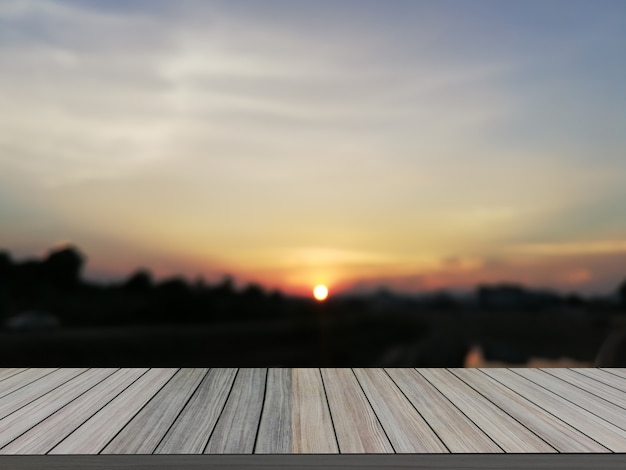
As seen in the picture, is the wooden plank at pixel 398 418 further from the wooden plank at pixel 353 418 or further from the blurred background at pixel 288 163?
the blurred background at pixel 288 163

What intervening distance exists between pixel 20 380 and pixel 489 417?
2039mm

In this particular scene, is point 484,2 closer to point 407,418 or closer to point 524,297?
point 524,297

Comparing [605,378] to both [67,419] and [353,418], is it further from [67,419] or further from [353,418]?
[67,419]

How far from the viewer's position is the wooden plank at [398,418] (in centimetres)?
185

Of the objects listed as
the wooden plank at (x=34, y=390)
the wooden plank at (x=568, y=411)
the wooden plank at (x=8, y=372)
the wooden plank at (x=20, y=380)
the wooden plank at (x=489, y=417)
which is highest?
the wooden plank at (x=8, y=372)

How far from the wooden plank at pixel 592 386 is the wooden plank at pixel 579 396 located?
34mm

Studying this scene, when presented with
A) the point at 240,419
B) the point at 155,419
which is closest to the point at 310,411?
the point at 240,419

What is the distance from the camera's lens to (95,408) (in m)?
2.29

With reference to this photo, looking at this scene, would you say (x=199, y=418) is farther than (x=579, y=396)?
No

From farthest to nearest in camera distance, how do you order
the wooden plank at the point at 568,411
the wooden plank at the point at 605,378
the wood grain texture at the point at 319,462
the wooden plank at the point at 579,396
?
1. the wooden plank at the point at 605,378
2. the wooden plank at the point at 579,396
3. the wooden plank at the point at 568,411
4. the wood grain texture at the point at 319,462

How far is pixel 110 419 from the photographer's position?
213 cm

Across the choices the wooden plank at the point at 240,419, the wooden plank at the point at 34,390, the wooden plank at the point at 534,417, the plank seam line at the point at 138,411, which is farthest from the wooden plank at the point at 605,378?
the wooden plank at the point at 34,390

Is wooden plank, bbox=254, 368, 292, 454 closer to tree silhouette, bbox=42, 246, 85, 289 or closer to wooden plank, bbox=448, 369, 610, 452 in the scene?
wooden plank, bbox=448, 369, 610, 452

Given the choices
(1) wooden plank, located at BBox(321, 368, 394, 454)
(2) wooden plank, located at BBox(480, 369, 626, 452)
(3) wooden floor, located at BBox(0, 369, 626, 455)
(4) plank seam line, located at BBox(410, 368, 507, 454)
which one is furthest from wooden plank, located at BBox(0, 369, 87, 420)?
(2) wooden plank, located at BBox(480, 369, 626, 452)
